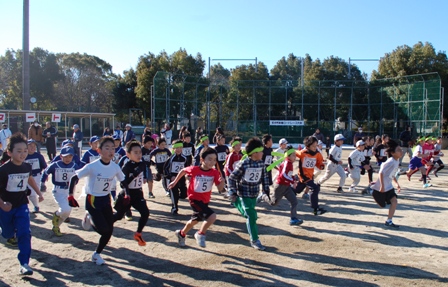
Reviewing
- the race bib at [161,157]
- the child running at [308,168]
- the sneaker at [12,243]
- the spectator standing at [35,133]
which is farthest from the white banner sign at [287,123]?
the sneaker at [12,243]

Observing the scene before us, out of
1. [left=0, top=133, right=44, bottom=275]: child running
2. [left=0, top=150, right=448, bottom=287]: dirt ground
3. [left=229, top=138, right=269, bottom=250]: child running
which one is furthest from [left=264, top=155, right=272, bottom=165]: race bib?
[left=0, top=133, right=44, bottom=275]: child running

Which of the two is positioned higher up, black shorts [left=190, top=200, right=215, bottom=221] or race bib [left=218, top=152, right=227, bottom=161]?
race bib [left=218, top=152, right=227, bottom=161]

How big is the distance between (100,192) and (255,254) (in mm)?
2366

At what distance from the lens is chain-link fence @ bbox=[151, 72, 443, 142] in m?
30.1

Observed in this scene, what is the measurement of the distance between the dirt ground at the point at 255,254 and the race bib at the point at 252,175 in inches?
40.3

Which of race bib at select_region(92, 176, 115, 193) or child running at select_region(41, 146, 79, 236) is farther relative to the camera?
child running at select_region(41, 146, 79, 236)

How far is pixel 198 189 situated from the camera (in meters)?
6.12

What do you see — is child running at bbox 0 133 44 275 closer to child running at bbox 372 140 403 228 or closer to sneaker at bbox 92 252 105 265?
sneaker at bbox 92 252 105 265

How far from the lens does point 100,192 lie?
17.7ft

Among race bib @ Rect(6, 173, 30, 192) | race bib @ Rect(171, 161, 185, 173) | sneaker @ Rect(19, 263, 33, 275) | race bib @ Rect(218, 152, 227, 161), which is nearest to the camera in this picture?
sneaker @ Rect(19, 263, 33, 275)

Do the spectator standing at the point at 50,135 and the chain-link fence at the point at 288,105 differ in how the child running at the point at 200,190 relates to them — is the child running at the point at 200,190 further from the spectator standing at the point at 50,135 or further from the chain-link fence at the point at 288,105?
the chain-link fence at the point at 288,105

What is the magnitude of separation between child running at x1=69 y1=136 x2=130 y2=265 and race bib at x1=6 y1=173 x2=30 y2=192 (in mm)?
A: 596

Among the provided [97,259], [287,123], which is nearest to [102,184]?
[97,259]

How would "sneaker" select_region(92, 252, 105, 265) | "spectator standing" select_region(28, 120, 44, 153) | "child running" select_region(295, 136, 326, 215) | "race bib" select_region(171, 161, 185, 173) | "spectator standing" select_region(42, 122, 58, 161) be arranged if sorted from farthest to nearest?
"spectator standing" select_region(42, 122, 58, 161)
"spectator standing" select_region(28, 120, 44, 153)
"race bib" select_region(171, 161, 185, 173)
"child running" select_region(295, 136, 326, 215)
"sneaker" select_region(92, 252, 105, 265)
